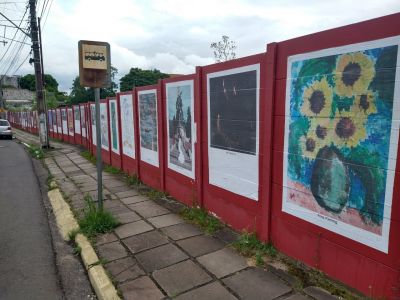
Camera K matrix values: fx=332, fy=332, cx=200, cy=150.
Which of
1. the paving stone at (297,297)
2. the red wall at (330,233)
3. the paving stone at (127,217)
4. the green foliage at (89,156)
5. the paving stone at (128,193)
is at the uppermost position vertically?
the red wall at (330,233)

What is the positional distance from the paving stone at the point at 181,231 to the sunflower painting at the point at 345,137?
1596mm

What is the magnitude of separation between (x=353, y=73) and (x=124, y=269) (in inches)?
118

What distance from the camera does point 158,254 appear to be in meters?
3.96

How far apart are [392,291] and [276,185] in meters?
1.48

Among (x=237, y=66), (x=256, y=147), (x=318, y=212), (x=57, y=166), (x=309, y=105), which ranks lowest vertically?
(x=57, y=166)

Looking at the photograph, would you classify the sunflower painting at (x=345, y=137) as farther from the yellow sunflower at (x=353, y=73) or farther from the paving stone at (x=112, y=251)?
the paving stone at (x=112, y=251)

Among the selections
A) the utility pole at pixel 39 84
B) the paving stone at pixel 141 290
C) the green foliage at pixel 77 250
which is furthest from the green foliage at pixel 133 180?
the utility pole at pixel 39 84

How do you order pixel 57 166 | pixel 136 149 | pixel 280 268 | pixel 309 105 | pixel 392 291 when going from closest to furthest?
pixel 392 291 → pixel 309 105 → pixel 280 268 → pixel 136 149 → pixel 57 166

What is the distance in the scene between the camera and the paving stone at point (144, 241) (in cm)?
419

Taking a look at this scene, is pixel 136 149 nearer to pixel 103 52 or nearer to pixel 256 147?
pixel 103 52

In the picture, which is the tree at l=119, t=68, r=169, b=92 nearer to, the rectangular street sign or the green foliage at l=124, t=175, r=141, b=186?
the green foliage at l=124, t=175, r=141, b=186

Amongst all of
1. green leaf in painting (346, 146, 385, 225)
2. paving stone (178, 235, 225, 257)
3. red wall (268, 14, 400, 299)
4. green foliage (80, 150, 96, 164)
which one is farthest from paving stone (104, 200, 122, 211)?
green foliage (80, 150, 96, 164)

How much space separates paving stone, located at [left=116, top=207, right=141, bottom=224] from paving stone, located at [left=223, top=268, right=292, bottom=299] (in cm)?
236

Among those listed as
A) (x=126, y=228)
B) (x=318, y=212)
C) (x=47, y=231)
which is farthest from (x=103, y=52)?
(x=318, y=212)
